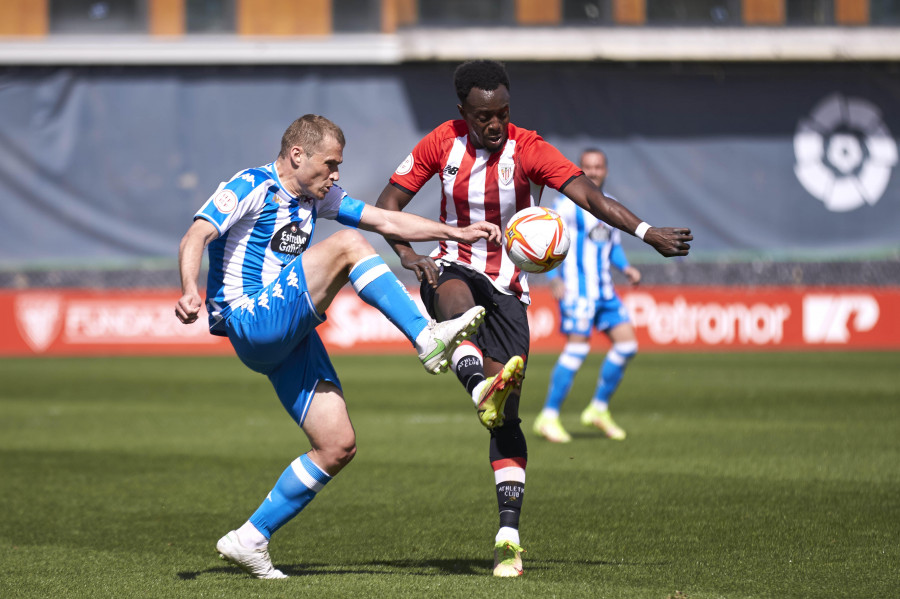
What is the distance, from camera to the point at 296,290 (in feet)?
15.0

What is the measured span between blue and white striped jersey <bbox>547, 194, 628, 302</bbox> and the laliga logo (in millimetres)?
15527

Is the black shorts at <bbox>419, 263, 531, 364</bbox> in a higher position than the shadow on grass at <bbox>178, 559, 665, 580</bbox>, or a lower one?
higher

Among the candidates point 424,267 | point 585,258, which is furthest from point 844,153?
point 424,267

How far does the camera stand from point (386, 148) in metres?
23.6

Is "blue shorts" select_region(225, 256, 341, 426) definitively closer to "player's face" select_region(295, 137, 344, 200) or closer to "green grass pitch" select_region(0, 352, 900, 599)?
"player's face" select_region(295, 137, 344, 200)

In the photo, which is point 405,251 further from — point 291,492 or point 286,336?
point 291,492

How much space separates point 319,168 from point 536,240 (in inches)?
38.2

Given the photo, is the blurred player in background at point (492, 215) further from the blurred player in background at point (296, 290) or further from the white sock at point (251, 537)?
the white sock at point (251, 537)

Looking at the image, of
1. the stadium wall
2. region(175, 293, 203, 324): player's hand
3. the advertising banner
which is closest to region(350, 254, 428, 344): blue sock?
region(175, 293, 203, 324): player's hand

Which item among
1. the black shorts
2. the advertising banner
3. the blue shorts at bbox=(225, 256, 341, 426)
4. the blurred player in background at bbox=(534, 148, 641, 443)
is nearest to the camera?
the blue shorts at bbox=(225, 256, 341, 426)

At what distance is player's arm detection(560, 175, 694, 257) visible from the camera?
182 inches

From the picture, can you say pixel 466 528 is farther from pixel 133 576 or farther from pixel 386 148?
pixel 386 148

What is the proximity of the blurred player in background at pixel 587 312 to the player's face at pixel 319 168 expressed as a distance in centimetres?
498

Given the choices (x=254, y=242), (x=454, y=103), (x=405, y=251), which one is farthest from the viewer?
(x=454, y=103)
